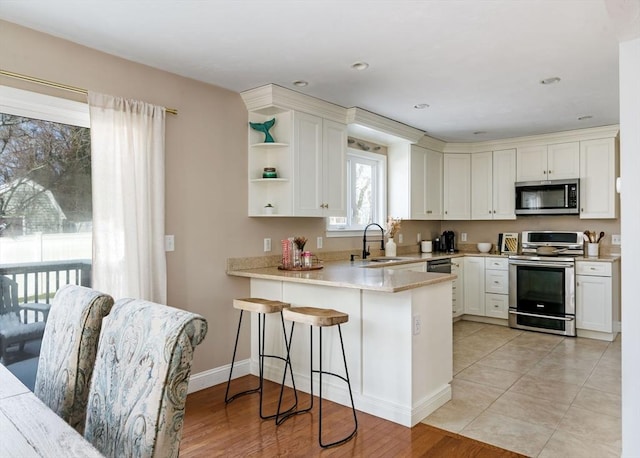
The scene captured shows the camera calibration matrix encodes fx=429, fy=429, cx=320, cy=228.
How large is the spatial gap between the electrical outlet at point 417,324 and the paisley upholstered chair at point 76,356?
6.09 ft

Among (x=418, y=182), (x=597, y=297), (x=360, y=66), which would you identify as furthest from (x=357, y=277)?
(x=597, y=297)

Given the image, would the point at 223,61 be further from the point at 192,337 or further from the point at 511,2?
the point at 192,337

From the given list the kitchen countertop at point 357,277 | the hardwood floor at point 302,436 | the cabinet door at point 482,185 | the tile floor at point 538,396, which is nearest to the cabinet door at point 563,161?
the cabinet door at point 482,185

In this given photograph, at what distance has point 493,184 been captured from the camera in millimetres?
5707

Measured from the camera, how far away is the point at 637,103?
1965 millimetres

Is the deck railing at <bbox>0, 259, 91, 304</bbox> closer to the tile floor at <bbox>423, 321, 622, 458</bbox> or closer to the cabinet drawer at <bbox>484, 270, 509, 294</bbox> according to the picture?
the tile floor at <bbox>423, 321, 622, 458</bbox>

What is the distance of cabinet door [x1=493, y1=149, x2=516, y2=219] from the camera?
219 inches

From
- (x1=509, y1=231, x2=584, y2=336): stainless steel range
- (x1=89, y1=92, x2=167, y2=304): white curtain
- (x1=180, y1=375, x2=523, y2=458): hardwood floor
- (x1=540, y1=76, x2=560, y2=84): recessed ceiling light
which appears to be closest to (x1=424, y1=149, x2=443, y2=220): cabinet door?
(x1=509, y1=231, x2=584, y2=336): stainless steel range

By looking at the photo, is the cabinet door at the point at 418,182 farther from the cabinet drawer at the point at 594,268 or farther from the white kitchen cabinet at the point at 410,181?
the cabinet drawer at the point at 594,268

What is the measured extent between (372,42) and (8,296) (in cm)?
260

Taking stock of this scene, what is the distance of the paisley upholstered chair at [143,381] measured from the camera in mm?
1097

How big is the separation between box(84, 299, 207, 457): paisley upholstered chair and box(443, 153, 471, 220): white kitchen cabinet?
5178 millimetres

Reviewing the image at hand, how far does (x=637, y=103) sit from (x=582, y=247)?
3743mm

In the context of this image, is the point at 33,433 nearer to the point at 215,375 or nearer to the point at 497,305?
the point at 215,375
